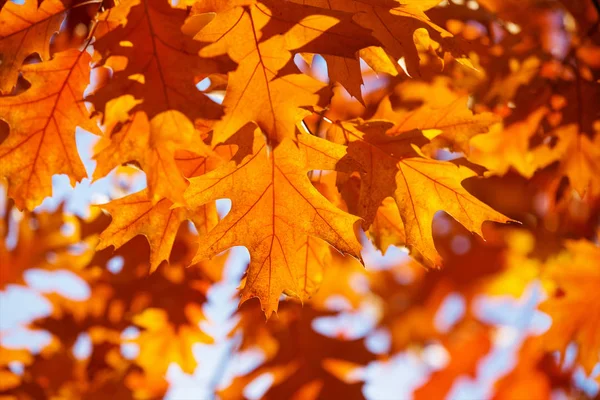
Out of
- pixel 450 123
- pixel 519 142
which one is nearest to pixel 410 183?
pixel 450 123

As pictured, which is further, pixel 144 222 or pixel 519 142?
pixel 519 142

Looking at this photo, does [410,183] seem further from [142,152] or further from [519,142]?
[519,142]

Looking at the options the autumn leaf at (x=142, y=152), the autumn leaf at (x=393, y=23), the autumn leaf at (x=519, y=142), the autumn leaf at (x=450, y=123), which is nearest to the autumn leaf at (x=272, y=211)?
the autumn leaf at (x=142, y=152)

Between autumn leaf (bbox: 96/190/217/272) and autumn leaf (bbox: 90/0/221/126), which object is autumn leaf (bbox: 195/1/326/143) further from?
autumn leaf (bbox: 96/190/217/272)

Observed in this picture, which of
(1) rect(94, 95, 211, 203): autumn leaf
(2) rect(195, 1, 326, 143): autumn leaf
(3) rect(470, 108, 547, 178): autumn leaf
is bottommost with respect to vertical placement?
(3) rect(470, 108, 547, 178): autumn leaf

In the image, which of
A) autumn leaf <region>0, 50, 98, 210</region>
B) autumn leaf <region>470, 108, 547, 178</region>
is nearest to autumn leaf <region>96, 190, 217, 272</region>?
autumn leaf <region>0, 50, 98, 210</region>

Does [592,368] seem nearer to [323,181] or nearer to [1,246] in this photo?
[323,181]
